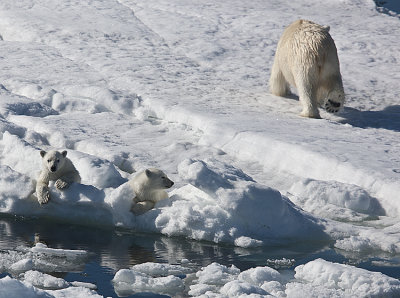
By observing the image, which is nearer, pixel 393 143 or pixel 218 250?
pixel 218 250

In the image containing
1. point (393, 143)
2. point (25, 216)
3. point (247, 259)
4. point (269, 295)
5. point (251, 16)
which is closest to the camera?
point (269, 295)

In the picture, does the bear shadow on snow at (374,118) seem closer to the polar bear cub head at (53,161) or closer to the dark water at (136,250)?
the dark water at (136,250)

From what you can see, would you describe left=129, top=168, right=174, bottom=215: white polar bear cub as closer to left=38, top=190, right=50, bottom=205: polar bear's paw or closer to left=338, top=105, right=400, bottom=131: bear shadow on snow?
left=38, top=190, right=50, bottom=205: polar bear's paw

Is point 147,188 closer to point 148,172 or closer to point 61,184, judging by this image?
point 148,172

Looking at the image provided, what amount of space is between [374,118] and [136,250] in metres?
4.11

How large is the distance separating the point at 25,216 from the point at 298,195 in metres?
Result: 2.33

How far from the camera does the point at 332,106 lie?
29.6 ft

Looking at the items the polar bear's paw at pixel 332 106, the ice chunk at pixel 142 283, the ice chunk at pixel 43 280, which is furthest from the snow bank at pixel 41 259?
the polar bear's paw at pixel 332 106

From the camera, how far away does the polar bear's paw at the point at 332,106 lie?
8984 millimetres

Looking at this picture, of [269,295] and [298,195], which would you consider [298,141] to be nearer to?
[298,195]

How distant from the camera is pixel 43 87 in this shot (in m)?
9.88

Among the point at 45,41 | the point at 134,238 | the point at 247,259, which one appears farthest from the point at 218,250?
the point at 45,41

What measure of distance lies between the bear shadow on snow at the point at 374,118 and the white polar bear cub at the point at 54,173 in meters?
3.40

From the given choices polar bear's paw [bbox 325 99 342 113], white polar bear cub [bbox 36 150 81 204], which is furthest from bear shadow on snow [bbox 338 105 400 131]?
white polar bear cub [bbox 36 150 81 204]
